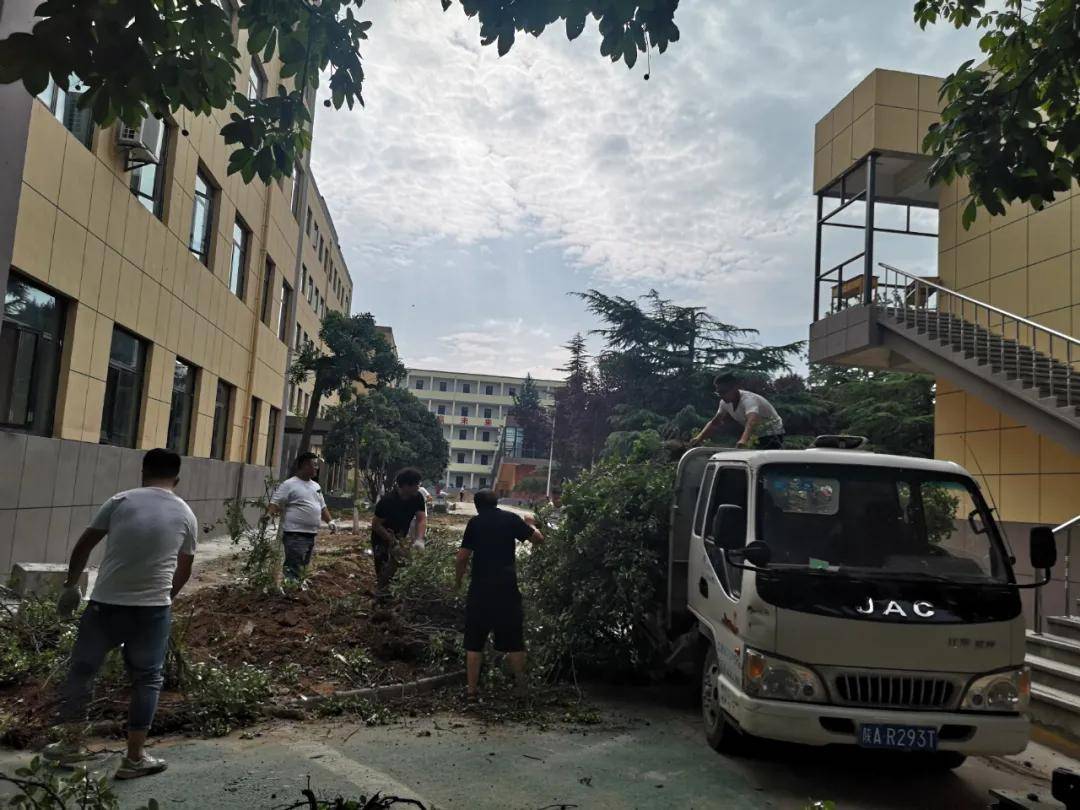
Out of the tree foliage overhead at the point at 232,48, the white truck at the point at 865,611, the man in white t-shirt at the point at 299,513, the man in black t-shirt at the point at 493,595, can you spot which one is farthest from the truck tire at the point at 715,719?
the man in white t-shirt at the point at 299,513

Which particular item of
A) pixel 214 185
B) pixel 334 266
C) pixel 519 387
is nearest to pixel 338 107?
pixel 214 185

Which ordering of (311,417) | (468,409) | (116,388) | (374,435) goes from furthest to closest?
(468,409)
(374,435)
(311,417)
(116,388)

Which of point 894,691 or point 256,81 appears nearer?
point 894,691

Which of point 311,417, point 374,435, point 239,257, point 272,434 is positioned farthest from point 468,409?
point 239,257

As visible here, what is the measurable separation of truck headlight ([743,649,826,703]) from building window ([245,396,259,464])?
1922 cm

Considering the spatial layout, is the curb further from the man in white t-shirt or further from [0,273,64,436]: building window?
[0,273,64,436]: building window

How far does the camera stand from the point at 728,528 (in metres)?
4.98

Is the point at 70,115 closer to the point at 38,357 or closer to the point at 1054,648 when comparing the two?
the point at 38,357

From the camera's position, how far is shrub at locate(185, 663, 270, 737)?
5.25 metres

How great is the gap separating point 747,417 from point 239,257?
15.9 m

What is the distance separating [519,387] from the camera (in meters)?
110

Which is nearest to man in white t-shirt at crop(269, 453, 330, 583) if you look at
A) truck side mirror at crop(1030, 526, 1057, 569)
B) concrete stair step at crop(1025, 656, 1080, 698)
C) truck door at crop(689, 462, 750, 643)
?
truck door at crop(689, 462, 750, 643)

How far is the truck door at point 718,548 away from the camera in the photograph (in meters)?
5.00

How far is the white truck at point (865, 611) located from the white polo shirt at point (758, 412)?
1830 mm
